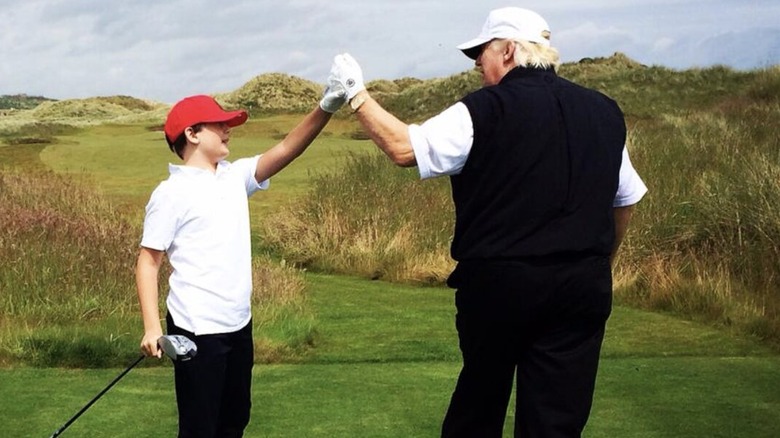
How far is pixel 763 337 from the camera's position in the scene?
7559mm

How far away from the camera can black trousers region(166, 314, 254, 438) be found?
3.29m

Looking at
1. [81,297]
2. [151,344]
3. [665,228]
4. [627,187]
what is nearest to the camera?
[151,344]

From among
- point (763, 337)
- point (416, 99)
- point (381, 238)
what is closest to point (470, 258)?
point (763, 337)

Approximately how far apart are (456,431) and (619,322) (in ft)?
16.9

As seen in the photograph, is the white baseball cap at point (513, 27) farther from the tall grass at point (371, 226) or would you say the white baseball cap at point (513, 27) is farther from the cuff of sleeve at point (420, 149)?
the tall grass at point (371, 226)

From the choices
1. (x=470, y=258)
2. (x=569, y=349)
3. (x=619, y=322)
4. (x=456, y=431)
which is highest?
(x=470, y=258)

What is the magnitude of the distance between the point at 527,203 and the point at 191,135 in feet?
3.60

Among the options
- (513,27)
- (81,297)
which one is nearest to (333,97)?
(513,27)

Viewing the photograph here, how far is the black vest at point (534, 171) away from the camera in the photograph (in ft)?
9.66

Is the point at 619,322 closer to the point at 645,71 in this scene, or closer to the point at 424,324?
the point at 424,324

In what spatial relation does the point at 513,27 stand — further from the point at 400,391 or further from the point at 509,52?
the point at 400,391

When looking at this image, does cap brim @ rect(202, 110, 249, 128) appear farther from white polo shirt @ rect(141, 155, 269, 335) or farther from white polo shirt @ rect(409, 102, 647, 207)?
white polo shirt @ rect(409, 102, 647, 207)

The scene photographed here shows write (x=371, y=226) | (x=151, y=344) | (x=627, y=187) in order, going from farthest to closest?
(x=371, y=226) < (x=627, y=187) < (x=151, y=344)

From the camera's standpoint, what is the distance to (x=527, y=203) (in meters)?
2.98
